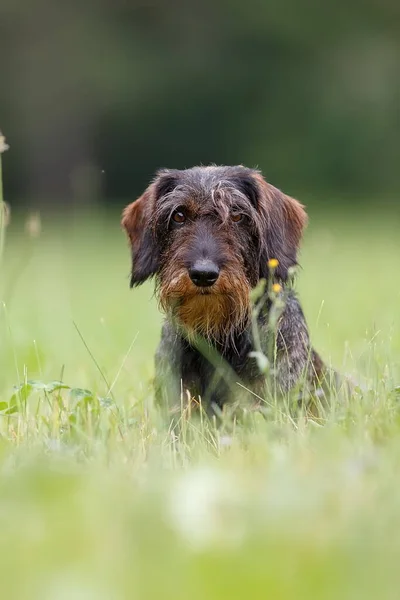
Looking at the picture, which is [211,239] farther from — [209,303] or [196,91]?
[196,91]

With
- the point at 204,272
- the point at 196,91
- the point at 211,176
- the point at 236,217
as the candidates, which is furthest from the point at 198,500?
the point at 196,91

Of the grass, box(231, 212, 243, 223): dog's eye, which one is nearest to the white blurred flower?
the grass

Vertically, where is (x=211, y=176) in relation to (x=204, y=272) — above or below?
above

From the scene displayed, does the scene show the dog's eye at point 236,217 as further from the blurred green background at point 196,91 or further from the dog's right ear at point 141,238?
the blurred green background at point 196,91

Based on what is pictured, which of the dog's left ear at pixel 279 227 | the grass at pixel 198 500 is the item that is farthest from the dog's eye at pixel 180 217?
the grass at pixel 198 500

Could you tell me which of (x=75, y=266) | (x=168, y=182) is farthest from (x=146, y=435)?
(x=75, y=266)

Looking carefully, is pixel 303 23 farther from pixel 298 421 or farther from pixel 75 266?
pixel 298 421

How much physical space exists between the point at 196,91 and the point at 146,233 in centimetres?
2648

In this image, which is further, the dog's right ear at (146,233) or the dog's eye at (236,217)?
the dog's right ear at (146,233)

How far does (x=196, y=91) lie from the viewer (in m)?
30.8

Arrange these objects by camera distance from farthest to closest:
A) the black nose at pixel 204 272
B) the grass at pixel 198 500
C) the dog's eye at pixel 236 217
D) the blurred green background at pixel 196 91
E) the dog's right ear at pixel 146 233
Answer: the blurred green background at pixel 196 91
the dog's right ear at pixel 146 233
the dog's eye at pixel 236 217
the black nose at pixel 204 272
the grass at pixel 198 500

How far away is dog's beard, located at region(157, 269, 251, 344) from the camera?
175 inches

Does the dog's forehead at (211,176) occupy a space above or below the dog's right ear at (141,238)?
above

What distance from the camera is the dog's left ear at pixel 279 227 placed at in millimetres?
4824
